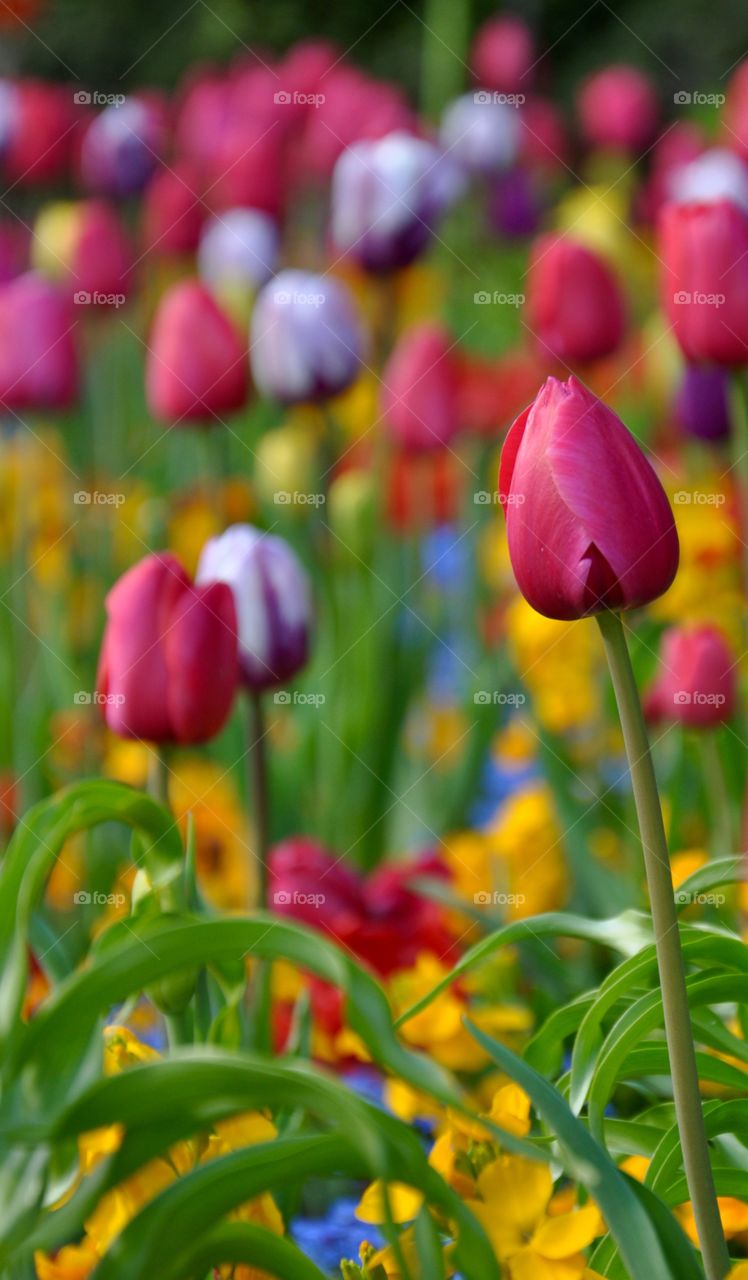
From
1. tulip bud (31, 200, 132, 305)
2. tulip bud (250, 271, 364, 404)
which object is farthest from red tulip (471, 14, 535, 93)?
tulip bud (250, 271, 364, 404)

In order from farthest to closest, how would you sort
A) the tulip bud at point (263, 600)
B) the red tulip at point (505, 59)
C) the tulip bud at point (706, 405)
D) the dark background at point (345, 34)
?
the dark background at point (345, 34) → the red tulip at point (505, 59) → the tulip bud at point (706, 405) → the tulip bud at point (263, 600)

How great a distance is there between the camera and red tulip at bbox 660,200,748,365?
1137 mm

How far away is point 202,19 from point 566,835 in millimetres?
6242

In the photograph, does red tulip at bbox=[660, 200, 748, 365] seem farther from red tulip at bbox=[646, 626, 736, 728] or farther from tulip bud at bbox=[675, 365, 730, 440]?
tulip bud at bbox=[675, 365, 730, 440]

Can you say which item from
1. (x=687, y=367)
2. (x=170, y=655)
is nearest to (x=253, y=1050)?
(x=170, y=655)

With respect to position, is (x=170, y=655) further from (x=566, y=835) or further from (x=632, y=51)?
(x=632, y=51)

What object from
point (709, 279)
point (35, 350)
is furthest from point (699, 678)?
point (35, 350)

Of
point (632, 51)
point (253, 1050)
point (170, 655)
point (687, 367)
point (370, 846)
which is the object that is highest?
point (632, 51)

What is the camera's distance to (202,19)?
267 inches

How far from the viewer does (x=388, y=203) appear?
6.69ft

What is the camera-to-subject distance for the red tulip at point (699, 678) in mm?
1178

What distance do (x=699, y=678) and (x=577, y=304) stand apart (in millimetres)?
597

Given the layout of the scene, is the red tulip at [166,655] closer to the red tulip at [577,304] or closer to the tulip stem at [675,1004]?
the tulip stem at [675,1004]

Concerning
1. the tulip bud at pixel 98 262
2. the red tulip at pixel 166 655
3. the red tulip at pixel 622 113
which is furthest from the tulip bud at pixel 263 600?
the red tulip at pixel 622 113
